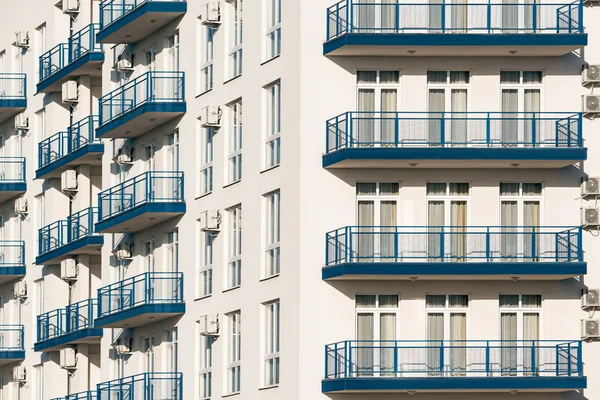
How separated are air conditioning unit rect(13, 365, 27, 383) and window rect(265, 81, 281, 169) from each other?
2521 cm

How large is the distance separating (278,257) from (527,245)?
6.81 metres

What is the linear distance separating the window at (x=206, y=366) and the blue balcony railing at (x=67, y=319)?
10.8 meters

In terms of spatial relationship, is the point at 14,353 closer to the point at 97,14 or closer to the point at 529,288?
the point at 97,14

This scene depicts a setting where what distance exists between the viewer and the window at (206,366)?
64562 millimetres

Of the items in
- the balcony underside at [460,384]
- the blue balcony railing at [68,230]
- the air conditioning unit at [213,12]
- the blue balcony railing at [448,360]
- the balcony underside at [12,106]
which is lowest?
the balcony underside at [460,384]

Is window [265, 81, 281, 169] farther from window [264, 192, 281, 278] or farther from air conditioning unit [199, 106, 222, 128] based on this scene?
air conditioning unit [199, 106, 222, 128]

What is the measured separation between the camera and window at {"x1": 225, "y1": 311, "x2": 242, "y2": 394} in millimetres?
62688

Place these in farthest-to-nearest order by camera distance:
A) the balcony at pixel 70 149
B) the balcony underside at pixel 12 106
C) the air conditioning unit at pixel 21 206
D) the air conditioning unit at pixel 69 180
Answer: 1. the balcony underside at pixel 12 106
2. the air conditioning unit at pixel 21 206
3. the air conditioning unit at pixel 69 180
4. the balcony at pixel 70 149

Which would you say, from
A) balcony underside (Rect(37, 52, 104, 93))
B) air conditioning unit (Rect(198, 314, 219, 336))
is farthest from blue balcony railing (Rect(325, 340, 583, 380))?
balcony underside (Rect(37, 52, 104, 93))

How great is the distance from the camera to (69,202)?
81625 millimetres

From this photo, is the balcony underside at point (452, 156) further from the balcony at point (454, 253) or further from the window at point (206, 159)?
the window at point (206, 159)

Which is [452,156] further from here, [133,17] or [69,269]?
[69,269]

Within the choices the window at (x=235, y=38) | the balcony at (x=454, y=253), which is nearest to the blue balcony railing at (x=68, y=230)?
the window at (x=235, y=38)

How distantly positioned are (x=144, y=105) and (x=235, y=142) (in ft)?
14.8
